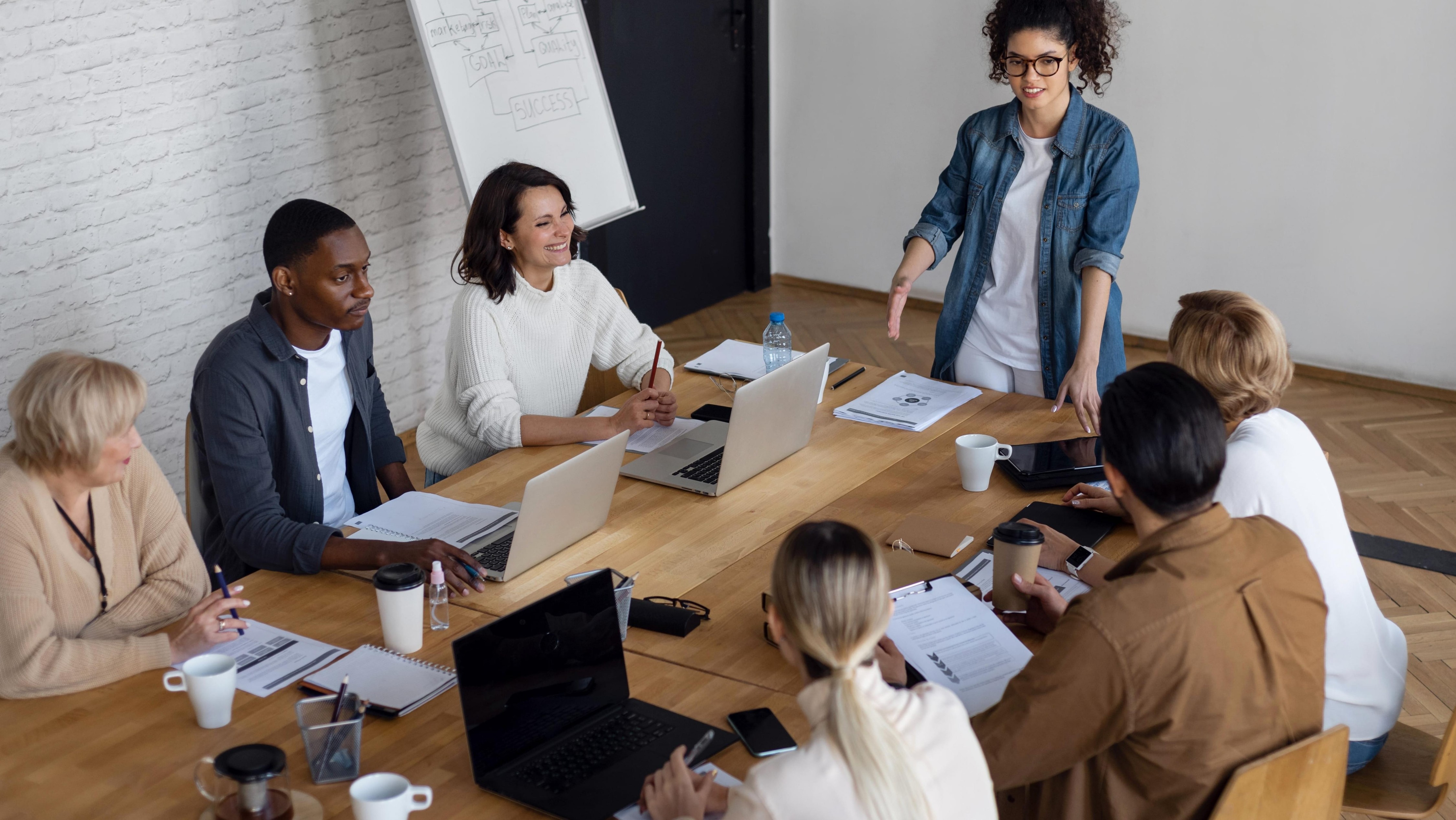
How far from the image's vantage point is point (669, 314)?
611 centimetres

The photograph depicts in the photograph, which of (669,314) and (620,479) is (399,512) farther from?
(669,314)

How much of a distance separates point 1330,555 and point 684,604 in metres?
1.03

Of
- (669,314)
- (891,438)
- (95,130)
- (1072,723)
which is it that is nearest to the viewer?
(1072,723)

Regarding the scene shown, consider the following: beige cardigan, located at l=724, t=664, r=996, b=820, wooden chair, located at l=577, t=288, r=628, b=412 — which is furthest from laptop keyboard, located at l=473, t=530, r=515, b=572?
wooden chair, located at l=577, t=288, r=628, b=412

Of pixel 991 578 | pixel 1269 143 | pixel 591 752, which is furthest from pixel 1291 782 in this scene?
pixel 1269 143

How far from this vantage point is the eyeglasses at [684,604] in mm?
2070

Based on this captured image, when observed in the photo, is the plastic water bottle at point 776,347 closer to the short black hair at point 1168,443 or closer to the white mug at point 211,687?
the short black hair at point 1168,443

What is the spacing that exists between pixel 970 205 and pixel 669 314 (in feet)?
9.97

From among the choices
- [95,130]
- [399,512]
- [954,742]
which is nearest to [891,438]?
[399,512]

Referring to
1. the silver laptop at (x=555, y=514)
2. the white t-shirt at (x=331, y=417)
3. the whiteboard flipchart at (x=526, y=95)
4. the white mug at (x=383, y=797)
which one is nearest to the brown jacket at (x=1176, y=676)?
the white mug at (x=383, y=797)

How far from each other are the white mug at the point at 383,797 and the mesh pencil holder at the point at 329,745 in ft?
0.33

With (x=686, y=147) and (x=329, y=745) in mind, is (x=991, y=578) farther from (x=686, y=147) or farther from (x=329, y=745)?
(x=686, y=147)

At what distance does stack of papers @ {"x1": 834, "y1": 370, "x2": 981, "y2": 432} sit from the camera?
2.93 metres

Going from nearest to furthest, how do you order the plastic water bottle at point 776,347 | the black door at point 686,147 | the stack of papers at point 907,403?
1. the stack of papers at point 907,403
2. the plastic water bottle at point 776,347
3. the black door at point 686,147
